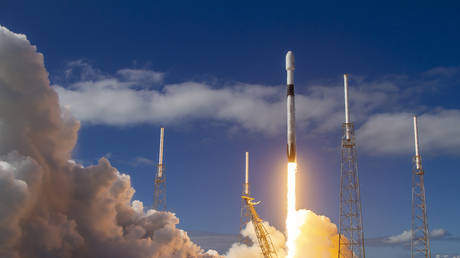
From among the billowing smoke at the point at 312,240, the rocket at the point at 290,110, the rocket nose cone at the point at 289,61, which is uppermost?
the rocket nose cone at the point at 289,61

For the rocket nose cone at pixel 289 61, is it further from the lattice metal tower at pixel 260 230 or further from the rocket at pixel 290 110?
the lattice metal tower at pixel 260 230

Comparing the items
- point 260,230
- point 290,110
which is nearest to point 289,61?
point 290,110

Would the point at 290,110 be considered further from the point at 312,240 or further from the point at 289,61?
the point at 312,240

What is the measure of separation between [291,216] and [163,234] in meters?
15.1

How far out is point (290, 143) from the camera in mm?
61906

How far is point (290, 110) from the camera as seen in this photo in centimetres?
6341

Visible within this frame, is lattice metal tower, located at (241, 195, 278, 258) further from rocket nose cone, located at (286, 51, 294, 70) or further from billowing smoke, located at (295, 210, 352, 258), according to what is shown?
rocket nose cone, located at (286, 51, 294, 70)

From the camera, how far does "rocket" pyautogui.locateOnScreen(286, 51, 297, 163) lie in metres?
61.5

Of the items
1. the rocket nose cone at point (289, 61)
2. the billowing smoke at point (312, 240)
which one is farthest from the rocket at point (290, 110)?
the billowing smoke at point (312, 240)

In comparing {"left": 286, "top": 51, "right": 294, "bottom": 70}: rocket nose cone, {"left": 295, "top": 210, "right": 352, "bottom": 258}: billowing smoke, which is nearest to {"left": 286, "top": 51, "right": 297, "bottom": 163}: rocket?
{"left": 286, "top": 51, "right": 294, "bottom": 70}: rocket nose cone

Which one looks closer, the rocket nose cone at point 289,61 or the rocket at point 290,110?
the rocket at point 290,110

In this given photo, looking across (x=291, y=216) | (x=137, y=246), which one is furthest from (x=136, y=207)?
(x=291, y=216)

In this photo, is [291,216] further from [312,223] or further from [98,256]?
[98,256]

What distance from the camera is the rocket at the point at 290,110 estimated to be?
61500 millimetres
